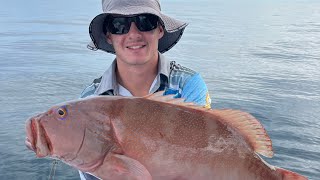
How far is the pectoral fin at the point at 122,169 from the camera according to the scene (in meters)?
2.56

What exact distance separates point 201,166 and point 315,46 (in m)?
25.7

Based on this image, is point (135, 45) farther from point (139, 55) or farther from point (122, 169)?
point (122, 169)

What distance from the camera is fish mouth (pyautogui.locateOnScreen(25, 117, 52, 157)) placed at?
271cm

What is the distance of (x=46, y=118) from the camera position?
8.91 feet

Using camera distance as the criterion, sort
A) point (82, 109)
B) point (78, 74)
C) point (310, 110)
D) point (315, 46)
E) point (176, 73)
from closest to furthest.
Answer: point (82, 109)
point (176, 73)
point (310, 110)
point (78, 74)
point (315, 46)

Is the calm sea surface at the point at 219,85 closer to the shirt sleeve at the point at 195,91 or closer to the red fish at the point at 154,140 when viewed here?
the shirt sleeve at the point at 195,91

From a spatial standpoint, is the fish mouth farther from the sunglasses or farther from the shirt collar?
the sunglasses

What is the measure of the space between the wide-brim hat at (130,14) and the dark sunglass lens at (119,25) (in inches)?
4.0

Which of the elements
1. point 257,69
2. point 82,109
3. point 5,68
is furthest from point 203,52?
point 82,109

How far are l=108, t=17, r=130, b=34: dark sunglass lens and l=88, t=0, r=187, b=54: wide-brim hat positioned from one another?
101 millimetres

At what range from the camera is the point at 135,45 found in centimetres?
404

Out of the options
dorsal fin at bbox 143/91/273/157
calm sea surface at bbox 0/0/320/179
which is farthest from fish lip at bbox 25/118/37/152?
calm sea surface at bbox 0/0/320/179

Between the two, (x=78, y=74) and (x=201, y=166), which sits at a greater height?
(x=201, y=166)

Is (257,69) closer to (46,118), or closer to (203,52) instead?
(203,52)
